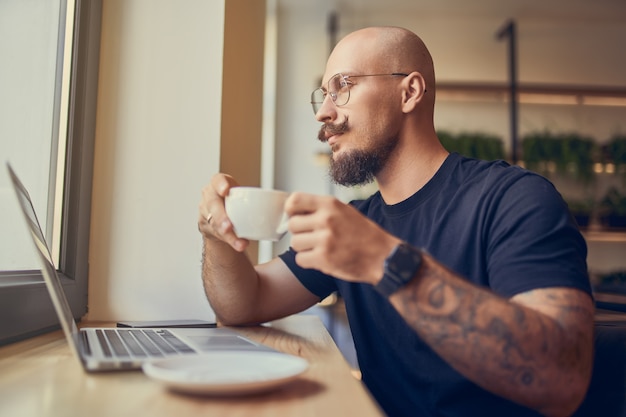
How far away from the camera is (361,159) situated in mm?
1431

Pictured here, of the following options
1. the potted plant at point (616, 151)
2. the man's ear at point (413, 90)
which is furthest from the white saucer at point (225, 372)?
the potted plant at point (616, 151)

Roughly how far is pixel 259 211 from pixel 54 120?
754 millimetres

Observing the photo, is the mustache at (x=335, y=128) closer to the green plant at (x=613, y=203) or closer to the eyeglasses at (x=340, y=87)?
the eyeglasses at (x=340, y=87)

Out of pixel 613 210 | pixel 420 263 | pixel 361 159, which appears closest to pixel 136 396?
pixel 420 263

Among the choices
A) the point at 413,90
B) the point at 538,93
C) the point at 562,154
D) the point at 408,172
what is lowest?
the point at 408,172

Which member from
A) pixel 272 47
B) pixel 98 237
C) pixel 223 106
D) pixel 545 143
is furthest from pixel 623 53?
pixel 98 237

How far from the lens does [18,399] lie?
57 centimetres

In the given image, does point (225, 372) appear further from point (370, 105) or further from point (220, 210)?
point (370, 105)

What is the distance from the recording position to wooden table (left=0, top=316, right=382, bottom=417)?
530 millimetres

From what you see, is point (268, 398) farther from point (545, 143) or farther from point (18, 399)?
point (545, 143)

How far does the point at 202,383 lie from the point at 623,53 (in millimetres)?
4279

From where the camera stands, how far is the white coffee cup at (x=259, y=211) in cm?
72

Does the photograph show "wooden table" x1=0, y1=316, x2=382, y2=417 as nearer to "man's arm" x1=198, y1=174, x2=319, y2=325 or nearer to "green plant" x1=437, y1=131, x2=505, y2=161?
"man's arm" x1=198, y1=174, x2=319, y2=325

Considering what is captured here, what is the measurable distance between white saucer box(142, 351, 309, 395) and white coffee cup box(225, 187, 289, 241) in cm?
16
